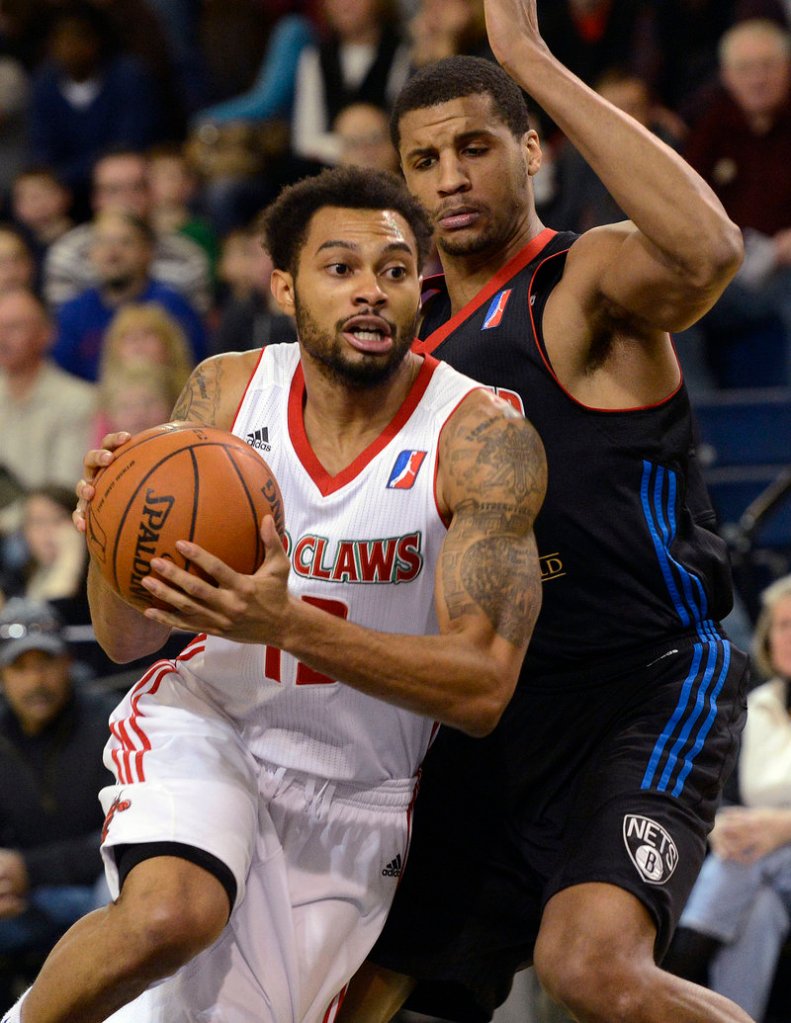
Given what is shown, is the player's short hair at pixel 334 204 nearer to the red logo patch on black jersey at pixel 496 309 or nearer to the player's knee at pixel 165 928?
the red logo patch on black jersey at pixel 496 309

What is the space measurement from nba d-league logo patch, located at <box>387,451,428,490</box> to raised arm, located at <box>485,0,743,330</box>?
55cm

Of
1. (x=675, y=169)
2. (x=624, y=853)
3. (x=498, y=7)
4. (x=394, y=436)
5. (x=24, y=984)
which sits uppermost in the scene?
(x=498, y=7)

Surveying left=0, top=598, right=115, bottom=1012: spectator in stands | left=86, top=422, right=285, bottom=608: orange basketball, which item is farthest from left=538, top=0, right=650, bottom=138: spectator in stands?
left=86, top=422, right=285, bottom=608: orange basketball

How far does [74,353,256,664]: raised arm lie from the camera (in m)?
3.68

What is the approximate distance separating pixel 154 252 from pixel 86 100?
196cm

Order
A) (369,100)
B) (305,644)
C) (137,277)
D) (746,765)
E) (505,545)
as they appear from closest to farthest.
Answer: (305,644), (505,545), (746,765), (137,277), (369,100)

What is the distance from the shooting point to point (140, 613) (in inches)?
145

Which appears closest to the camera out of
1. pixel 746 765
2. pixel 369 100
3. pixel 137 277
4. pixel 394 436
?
pixel 394 436

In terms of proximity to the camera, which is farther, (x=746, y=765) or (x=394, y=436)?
(x=746, y=765)

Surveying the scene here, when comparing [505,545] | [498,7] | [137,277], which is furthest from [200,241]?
[505,545]

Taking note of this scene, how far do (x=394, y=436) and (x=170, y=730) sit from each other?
79 cm

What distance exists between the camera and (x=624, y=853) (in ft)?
11.5

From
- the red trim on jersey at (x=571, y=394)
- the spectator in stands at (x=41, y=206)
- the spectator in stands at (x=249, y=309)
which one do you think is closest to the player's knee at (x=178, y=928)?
the red trim on jersey at (x=571, y=394)

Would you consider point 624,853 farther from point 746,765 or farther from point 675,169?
point 746,765
